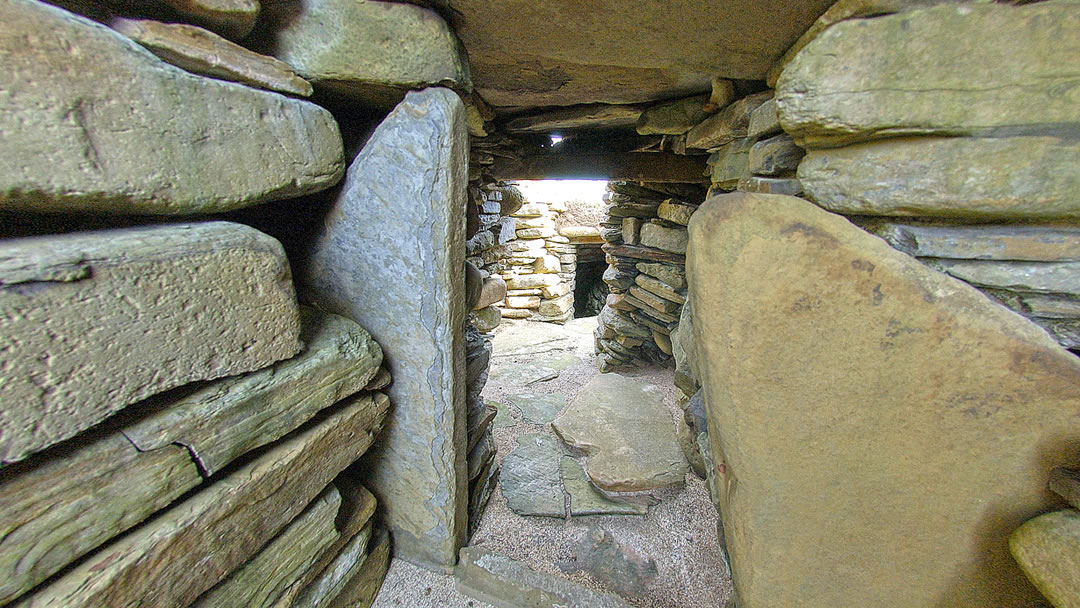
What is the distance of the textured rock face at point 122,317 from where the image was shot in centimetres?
60

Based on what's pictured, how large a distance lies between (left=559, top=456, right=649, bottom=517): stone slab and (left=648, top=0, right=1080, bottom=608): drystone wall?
0.91 meters

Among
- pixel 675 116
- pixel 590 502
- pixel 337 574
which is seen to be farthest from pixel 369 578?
pixel 675 116

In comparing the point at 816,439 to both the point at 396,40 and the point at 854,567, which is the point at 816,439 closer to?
the point at 854,567

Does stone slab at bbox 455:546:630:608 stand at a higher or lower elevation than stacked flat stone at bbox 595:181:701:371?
lower

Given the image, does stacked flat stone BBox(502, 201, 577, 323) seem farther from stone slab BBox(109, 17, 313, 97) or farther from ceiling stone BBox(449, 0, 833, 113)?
stone slab BBox(109, 17, 313, 97)

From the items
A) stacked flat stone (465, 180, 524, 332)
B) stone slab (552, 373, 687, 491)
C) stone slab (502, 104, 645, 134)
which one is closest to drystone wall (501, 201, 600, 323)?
stacked flat stone (465, 180, 524, 332)

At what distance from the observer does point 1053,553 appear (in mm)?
739

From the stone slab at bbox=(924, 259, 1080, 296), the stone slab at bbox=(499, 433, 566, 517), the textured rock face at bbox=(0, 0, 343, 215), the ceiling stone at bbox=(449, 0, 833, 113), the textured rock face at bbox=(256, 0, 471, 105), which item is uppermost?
the ceiling stone at bbox=(449, 0, 833, 113)

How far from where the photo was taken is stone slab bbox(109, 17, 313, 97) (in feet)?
2.63

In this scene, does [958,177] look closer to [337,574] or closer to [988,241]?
[988,241]

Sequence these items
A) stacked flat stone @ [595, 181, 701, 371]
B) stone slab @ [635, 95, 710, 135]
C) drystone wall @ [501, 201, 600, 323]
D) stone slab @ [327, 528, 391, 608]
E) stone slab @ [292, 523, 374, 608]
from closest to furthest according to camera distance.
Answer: stone slab @ [292, 523, 374, 608], stone slab @ [327, 528, 391, 608], stone slab @ [635, 95, 710, 135], stacked flat stone @ [595, 181, 701, 371], drystone wall @ [501, 201, 600, 323]

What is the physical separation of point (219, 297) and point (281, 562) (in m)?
0.70

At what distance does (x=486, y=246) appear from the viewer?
9.09 feet

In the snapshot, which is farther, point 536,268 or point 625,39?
point 536,268
